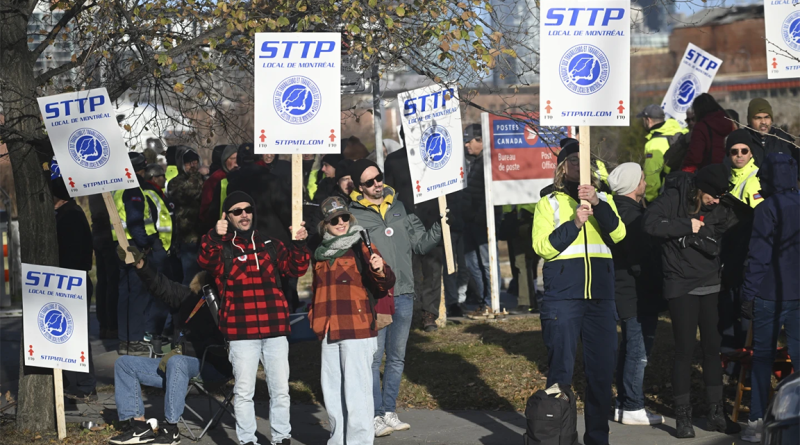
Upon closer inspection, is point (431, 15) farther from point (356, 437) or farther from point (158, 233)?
point (158, 233)

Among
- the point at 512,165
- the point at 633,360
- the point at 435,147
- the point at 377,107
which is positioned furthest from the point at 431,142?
the point at 633,360

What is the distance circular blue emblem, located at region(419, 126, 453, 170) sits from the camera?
441 inches

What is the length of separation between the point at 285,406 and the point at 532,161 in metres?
6.90

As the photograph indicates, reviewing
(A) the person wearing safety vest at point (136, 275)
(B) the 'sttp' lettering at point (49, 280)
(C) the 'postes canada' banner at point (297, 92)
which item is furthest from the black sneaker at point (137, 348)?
(C) the 'postes canada' banner at point (297, 92)

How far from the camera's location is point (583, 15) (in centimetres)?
691

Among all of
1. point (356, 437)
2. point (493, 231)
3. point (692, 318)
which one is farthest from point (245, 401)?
point (493, 231)

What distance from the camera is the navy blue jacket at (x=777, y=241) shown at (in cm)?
719

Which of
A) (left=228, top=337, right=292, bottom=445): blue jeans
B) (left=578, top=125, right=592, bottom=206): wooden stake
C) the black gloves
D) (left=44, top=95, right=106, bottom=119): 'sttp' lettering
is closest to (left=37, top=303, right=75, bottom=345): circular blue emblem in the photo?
(left=44, top=95, right=106, bottom=119): 'sttp' lettering

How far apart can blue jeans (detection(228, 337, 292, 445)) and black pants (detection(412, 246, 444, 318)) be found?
4683 mm

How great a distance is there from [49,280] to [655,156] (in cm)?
659

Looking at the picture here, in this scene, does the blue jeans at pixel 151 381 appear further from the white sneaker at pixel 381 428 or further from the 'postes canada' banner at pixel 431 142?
the 'postes canada' banner at pixel 431 142

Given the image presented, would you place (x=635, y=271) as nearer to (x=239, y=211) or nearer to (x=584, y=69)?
(x=584, y=69)

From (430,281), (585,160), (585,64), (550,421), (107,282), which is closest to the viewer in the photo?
(550,421)

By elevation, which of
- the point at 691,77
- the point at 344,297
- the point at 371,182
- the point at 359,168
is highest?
the point at 691,77
